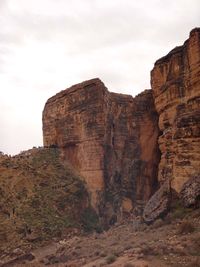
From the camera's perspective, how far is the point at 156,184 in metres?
36.5

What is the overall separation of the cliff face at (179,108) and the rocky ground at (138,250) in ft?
9.53

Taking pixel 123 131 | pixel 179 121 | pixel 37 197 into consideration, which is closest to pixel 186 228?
pixel 179 121

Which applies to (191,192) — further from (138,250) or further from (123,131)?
(123,131)

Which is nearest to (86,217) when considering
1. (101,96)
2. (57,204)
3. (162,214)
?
(57,204)

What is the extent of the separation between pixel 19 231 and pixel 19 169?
7397 millimetres

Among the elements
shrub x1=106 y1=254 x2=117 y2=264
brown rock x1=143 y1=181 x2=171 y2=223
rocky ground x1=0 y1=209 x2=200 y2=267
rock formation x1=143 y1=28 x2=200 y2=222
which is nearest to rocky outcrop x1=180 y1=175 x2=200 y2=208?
rock formation x1=143 y1=28 x2=200 y2=222

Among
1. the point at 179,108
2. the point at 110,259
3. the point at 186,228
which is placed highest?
the point at 179,108

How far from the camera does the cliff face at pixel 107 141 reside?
3741 centimetres

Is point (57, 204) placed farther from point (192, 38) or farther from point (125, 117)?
point (192, 38)

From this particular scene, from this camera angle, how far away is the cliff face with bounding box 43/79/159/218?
37406 millimetres

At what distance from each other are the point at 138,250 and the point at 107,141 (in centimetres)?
2333

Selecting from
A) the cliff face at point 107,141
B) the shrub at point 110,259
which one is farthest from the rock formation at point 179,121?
the cliff face at point 107,141

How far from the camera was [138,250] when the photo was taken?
19281 millimetres

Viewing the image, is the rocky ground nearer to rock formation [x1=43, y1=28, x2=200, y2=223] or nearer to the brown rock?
the brown rock
